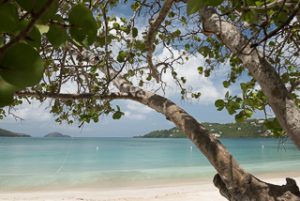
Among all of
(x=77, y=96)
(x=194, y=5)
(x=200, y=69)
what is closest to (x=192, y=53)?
(x=200, y=69)

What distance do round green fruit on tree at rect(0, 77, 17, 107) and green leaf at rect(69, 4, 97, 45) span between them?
0.43ft

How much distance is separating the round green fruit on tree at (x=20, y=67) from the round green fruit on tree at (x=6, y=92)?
0.01 metres

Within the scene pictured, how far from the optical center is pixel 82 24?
1.33 ft

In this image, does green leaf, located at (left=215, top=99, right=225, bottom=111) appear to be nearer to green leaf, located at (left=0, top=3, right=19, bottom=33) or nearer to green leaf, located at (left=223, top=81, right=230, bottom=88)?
green leaf, located at (left=223, top=81, right=230, bottom=88)

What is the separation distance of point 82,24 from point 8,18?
11 centimetres

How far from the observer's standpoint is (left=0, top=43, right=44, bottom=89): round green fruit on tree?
Answer: 272mm

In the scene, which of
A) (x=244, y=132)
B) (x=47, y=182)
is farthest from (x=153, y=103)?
(x=244, y=132)

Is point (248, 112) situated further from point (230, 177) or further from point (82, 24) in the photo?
point (82, 24)

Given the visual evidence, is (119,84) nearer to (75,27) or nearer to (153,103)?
(153,103)

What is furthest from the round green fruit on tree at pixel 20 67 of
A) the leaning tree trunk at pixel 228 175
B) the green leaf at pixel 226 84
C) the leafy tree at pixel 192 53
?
the green leaf at pixel 226 84

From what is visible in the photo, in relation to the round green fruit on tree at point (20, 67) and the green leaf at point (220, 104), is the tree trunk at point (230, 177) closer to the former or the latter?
the green leaf at point (220, 104)

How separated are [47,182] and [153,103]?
50.5 feet

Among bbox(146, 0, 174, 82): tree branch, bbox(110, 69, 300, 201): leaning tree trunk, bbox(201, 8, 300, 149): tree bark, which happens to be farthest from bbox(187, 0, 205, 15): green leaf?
bbox(146, 0, 174, 82): tree branch

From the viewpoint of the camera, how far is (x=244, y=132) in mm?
97188
